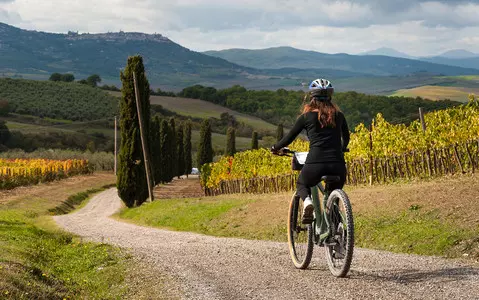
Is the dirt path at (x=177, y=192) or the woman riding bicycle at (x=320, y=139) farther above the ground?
the woman riding bicycle at (x=320, y=139)

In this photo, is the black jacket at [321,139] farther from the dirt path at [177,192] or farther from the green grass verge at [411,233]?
the dirt path at [177,192]

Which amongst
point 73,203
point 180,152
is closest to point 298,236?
point 73,203

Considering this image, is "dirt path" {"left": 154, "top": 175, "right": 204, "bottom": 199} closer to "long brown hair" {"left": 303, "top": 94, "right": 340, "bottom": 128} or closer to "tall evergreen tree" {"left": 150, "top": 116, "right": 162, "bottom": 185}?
"tall evergreen tree" {"left": 150, "top": 116, "right": 162, "bottom": 185}

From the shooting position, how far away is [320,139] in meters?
9.65

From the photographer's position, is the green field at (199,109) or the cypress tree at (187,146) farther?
the green field at (199,109)

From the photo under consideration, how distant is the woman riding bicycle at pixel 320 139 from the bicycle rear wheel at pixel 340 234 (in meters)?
0.33

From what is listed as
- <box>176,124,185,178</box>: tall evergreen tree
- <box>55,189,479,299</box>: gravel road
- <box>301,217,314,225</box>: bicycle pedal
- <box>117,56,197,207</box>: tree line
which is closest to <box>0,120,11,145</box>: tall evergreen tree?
<box>176,124,185,178</box>: tall evergreen tree

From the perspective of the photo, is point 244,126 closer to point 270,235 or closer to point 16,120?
point 16,120

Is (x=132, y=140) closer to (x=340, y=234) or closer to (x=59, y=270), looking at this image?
(x=59, y=270)

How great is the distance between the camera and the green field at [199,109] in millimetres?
173875

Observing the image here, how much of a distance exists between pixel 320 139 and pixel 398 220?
830cm

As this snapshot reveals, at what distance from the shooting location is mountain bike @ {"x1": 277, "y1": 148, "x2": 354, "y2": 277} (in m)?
9.09

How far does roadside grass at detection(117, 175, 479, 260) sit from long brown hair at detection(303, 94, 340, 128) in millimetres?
4422

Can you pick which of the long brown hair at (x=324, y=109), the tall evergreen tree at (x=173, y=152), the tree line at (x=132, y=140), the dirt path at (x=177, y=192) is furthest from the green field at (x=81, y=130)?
the long brown hair at (x=324, y=109)
